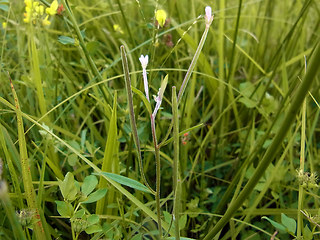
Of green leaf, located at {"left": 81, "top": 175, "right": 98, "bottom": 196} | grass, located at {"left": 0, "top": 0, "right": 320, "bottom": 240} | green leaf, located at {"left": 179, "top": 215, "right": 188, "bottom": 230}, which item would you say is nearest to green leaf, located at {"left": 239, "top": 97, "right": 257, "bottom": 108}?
grass, located at {"left": 0, "top": 0, "right": 320, "bottom": 240}

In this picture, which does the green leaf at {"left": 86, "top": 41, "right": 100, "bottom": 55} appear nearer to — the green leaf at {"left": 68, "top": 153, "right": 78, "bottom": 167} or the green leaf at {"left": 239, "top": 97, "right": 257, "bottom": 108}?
the green leaf at {"left": 68, "top": 153, "right": 78, "bottom": 167}

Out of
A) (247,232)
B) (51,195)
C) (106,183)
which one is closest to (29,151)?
(51,195)

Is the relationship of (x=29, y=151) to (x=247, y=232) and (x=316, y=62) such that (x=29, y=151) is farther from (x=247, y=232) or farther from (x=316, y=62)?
(x=316, y=62)

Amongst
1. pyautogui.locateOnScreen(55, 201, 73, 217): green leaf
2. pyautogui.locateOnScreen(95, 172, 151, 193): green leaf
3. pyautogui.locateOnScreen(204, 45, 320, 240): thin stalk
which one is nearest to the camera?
pyautogui.locateOnScreen(204, 45, 320, 240): thin stalk

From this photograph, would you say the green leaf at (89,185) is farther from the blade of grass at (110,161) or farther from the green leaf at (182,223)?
the green leaf at (182,223)

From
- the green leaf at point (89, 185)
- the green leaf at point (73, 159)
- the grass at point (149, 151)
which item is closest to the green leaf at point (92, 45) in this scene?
the grass at point (149, 151)

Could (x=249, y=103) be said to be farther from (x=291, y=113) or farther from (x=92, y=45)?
(x=291, y=113)

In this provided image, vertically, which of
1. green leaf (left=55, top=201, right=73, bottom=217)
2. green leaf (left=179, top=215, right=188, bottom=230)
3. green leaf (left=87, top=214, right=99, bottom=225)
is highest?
green leaf (left=55, top=201, right=73, bottom=217)

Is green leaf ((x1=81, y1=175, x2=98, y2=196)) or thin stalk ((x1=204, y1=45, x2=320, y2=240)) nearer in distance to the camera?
thin stalk ((x1=204, y1=45, x2=320, y2=240))
